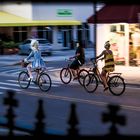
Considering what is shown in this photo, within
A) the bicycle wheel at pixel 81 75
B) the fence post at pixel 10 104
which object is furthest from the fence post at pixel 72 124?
the bicycle wheel at pixel 81 75

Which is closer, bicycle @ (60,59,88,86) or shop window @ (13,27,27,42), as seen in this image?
bicycle @ (60,59,88,86)

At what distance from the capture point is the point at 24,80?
51.2ft

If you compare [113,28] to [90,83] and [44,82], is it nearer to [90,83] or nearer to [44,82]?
[90,83]

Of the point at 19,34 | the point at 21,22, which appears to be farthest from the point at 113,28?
the point at 19,34

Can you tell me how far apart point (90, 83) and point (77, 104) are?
3970mm

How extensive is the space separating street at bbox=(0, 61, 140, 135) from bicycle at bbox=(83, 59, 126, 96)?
0.16 meters

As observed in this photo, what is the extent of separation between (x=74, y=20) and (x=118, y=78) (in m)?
28.7

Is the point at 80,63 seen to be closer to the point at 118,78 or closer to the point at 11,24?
the point at 118,78

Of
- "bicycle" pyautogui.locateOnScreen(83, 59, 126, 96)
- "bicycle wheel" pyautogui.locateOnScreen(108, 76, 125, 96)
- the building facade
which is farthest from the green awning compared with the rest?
"bicycle wheel" pyautogui.locateOnScreen(108, 76, 125, 96)

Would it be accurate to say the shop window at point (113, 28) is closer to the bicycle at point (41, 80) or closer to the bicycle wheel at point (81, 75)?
the bicycle wheel at point (81, 75)

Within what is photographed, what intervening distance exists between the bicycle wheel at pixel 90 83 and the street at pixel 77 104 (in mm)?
164

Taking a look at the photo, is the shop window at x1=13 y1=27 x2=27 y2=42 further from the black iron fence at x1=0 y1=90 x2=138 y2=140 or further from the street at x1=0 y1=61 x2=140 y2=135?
the black iron fence at x1=0 y1=90 x2=138 y2=140

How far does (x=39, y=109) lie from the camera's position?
1.57m

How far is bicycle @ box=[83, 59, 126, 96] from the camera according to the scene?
13.8 metres
